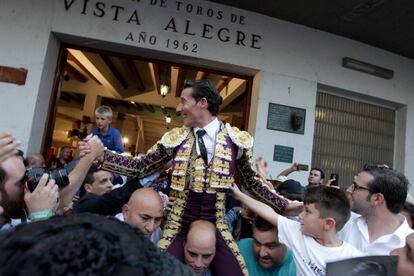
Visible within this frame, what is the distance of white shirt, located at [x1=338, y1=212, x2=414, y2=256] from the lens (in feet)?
7.93

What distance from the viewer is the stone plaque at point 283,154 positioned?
5566 mm

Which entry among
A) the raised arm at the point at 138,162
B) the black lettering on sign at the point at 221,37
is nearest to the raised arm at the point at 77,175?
the raised arm at the point at 138,162

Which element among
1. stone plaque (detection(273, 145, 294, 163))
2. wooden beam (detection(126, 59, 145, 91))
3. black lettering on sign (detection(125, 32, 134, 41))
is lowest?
stone plaque (detection(273, 145, 294, 163))

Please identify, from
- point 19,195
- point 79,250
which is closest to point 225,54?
point 19,195

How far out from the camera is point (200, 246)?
7.29 ft

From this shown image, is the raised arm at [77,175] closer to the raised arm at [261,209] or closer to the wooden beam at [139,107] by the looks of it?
the raised arm at [261,209]

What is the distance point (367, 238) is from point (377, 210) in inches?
8.1

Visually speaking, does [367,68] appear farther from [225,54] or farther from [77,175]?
[77,175]

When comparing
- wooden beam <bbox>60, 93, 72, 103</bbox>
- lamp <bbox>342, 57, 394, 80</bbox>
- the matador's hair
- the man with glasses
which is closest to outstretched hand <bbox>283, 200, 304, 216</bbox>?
the man with glasses

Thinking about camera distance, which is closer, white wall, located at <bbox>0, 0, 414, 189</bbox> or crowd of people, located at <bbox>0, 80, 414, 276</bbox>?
crowd of people, located at <bbox>0, 80, 414, 276</bbox>

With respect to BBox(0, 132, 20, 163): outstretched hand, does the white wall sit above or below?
above

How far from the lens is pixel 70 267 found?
0.45 metres

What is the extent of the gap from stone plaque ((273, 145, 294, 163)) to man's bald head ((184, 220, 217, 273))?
3.42 metres

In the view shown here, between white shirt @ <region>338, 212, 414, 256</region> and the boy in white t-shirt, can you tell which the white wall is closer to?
white shirt @ <region>338, 212, 414, 256</region>
